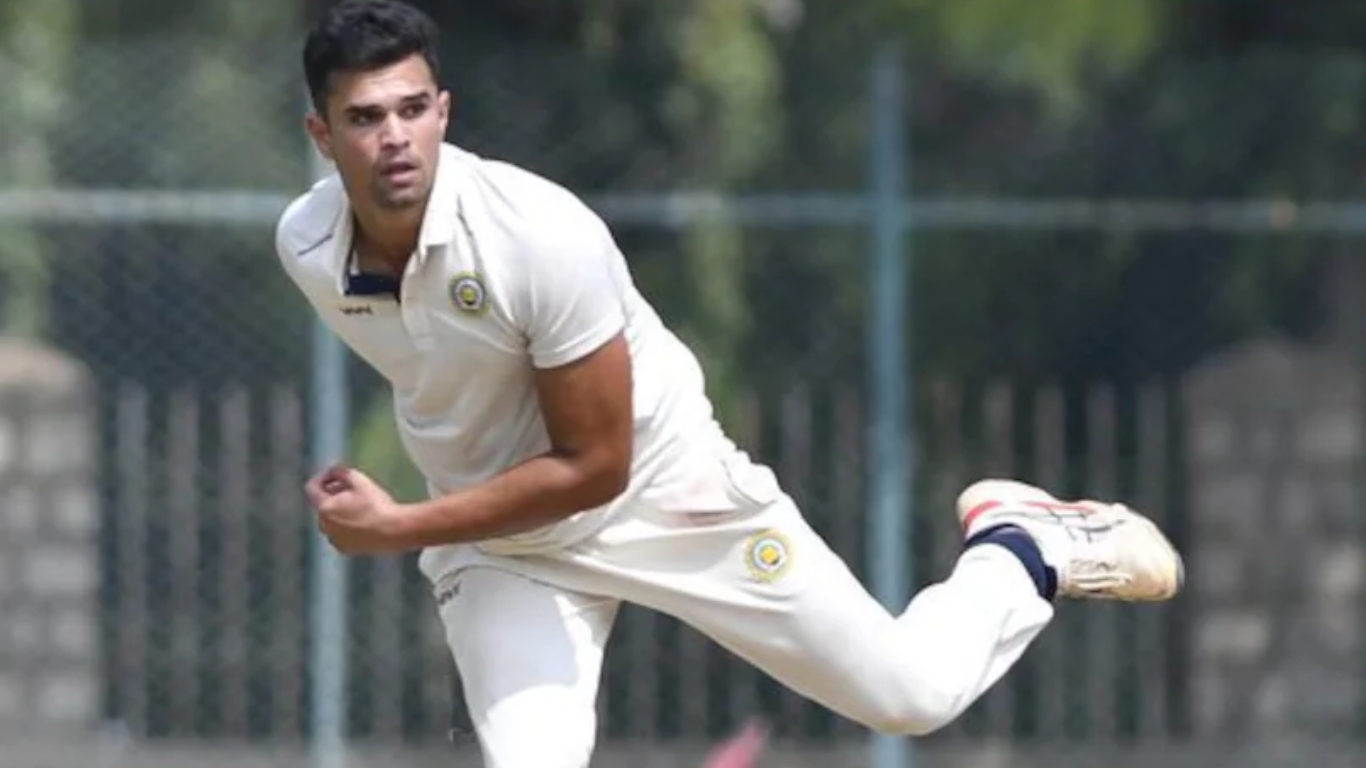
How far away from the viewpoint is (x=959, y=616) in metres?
7.75

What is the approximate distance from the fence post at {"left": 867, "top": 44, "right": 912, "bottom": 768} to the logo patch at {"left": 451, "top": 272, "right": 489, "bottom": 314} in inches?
182

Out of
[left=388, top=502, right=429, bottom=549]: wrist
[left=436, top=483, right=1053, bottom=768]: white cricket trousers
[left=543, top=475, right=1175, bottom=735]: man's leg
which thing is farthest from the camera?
[left=543, top=475, right=1175, bottom=735]: man's leg

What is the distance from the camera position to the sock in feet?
26.0

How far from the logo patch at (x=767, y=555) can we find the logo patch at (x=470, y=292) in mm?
837

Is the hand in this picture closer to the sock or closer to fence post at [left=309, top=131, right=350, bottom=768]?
the sock

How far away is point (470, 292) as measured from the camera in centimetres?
704

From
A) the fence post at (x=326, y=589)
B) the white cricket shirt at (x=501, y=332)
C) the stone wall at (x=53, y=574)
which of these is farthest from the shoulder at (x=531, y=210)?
the stone wall at (x=53, y=574)

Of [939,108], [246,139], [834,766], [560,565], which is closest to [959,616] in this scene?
[560,565]

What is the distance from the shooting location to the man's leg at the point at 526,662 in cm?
729

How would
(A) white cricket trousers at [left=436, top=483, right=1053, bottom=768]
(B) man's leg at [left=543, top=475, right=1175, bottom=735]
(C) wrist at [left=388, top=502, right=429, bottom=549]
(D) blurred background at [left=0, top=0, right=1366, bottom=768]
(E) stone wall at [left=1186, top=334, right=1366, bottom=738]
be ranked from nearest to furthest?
(C) wrist at [left=388, top=502, right=429, bottom=549]
(A) white cricket trousers at [left=436, top=483, right=1053, bottom=768]
(B) man's leg at [left=543, top=475, right=1175, bottom=735]
(D) blurred background at [left=0, top=0, right=1366, bottom=768]
(E) stone wall at [left=1186, top=334, right=1366, bottom=738]

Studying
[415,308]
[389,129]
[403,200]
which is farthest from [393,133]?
[415,308]

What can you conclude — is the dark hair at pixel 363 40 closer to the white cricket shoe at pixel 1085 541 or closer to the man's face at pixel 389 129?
the man's face at pixel 389 129

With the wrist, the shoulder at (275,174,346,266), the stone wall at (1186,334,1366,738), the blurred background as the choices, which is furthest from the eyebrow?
the stone wall at (1186,334,1366,738)

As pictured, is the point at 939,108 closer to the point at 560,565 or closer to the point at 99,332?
the point at 99,332
